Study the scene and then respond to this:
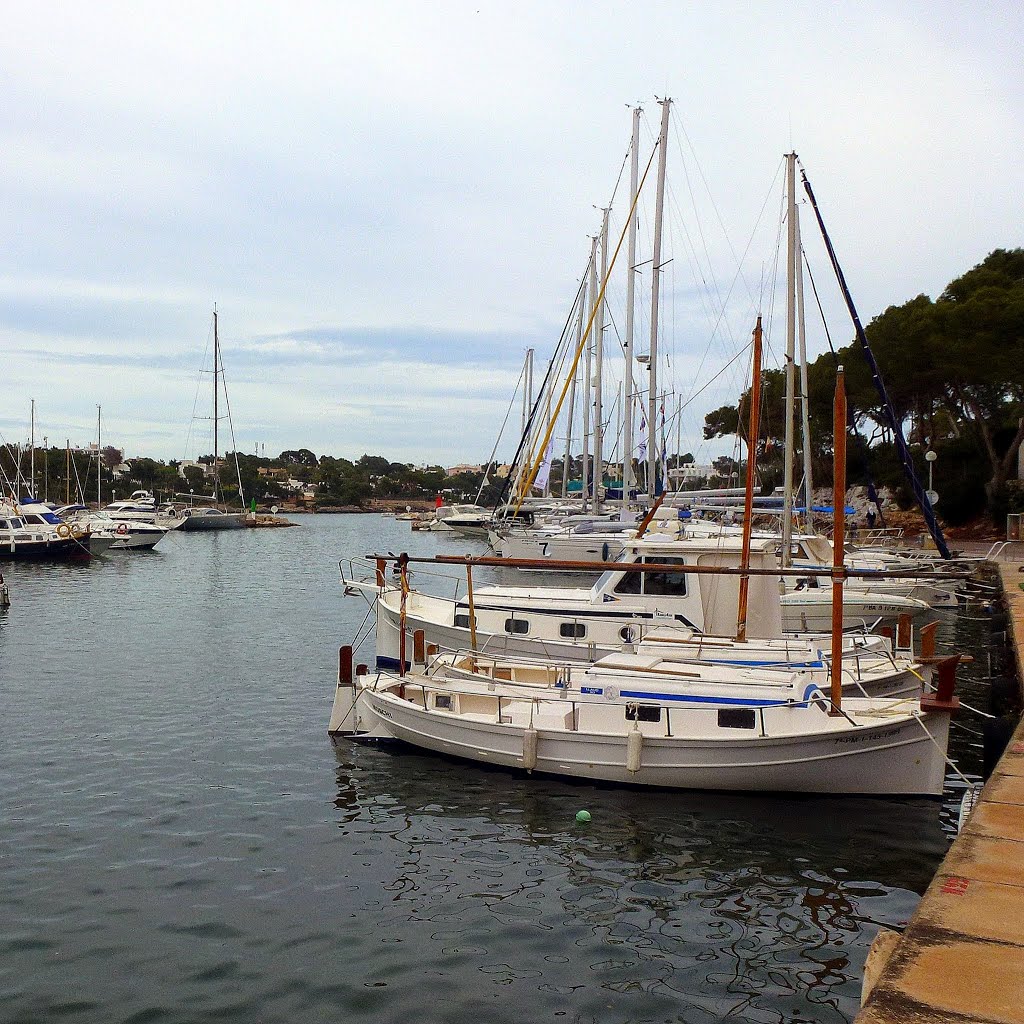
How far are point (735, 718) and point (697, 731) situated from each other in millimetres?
568

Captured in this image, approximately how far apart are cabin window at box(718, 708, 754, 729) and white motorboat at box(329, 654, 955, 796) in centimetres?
1

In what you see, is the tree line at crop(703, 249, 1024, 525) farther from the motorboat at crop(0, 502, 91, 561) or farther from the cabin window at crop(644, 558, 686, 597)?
the motorboat at crop(0, 502, 91, 561)

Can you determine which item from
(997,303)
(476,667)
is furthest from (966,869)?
(997,303)

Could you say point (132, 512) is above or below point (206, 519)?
above

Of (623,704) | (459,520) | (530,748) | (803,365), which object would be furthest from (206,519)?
(623,704)

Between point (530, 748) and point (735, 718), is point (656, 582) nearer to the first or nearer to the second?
point (735, 718)

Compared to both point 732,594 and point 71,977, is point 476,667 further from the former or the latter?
point 71,977

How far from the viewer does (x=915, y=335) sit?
52.3 m

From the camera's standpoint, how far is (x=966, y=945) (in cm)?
647

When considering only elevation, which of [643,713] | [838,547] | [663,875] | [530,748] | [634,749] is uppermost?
[838,547]

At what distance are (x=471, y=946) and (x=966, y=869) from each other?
4724mm

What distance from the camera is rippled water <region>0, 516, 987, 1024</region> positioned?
8820 mm

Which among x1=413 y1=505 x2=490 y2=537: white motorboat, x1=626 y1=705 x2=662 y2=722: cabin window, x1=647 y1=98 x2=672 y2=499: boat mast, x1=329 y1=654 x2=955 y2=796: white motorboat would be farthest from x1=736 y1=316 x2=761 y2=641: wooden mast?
x1=413 y1=505 x2=490 y2=537: white motorboat

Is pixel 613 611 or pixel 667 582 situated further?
pixel 613 611
